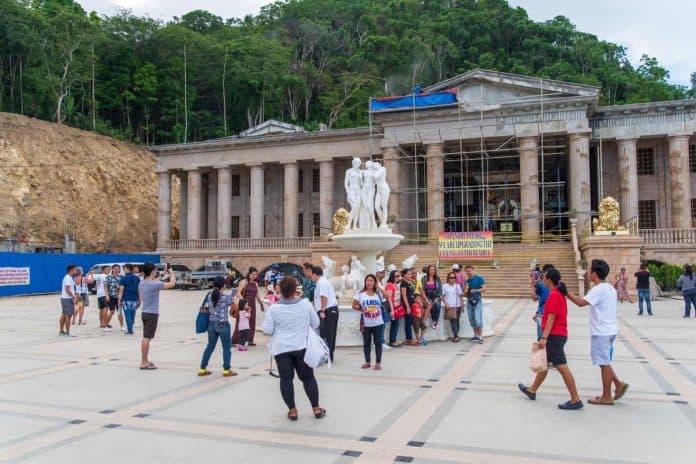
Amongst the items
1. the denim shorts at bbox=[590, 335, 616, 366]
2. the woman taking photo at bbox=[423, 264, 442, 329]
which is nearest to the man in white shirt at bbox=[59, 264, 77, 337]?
the woman taking photo at bbox=[423, 264, 442, 329]

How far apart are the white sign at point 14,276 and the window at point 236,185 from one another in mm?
18753

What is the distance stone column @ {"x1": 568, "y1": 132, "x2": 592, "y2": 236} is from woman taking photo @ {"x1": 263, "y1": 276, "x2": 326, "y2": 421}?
98.6 feet

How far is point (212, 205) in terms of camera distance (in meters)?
48.1

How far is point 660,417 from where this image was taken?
6.48 meters

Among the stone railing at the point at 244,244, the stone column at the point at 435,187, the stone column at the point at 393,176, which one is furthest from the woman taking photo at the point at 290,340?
the stone railing at the point at 244,244

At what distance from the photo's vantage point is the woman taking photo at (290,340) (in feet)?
20.7

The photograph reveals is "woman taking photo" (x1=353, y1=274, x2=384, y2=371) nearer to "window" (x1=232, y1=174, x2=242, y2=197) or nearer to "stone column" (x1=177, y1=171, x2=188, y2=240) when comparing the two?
"window" (x1=232, y1=174, x2=242, y2=197)

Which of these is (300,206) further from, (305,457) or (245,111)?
(305,457)

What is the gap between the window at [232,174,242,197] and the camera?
46750 millimetres

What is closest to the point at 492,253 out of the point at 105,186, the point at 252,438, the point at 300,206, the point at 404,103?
the point at 404,103

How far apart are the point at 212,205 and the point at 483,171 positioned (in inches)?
869

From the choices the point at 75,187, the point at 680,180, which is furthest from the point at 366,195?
the point at 75,187

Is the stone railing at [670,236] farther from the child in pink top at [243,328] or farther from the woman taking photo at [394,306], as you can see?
the child in pink top at [243,328]

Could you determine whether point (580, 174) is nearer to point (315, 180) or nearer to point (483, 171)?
point (483, 171)
